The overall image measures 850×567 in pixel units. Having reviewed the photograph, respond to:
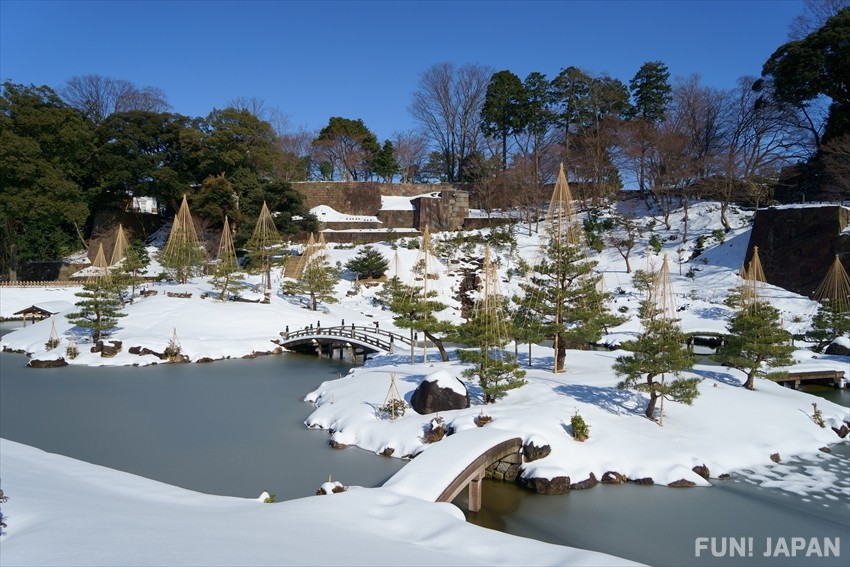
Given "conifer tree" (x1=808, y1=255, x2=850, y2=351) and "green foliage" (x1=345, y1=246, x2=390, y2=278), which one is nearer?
"conifer tree" (x1=808, y1=255, x2=850, y2=351)

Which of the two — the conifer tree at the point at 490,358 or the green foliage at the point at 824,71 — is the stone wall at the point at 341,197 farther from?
the conifer tree at the point at 490,358

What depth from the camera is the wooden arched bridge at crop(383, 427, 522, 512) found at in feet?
26.9

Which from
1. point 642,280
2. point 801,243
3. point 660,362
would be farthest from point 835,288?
point 660,362

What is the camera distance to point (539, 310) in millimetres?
15477

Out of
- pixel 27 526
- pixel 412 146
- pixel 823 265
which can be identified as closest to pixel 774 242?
pixel 823 265

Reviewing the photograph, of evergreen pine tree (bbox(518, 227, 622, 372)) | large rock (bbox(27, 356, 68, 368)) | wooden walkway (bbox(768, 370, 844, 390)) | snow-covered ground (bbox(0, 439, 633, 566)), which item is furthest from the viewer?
large rock (bbox(27, 356, 68, 368))

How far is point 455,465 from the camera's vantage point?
8.91 metres

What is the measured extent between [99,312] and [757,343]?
72.5ft

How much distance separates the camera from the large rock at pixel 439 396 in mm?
12797

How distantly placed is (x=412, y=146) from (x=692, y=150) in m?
26.3

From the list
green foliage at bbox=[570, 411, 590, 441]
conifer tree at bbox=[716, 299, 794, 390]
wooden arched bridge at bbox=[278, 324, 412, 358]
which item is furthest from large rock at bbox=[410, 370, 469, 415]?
conifer tree at bbox=[716, 299, 794, 390]

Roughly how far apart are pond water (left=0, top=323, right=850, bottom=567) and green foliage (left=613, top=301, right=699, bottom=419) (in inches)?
78.4

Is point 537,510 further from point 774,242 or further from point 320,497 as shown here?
point 774,242

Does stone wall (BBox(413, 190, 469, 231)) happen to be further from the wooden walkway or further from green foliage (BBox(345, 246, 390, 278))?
the wooden walkway
